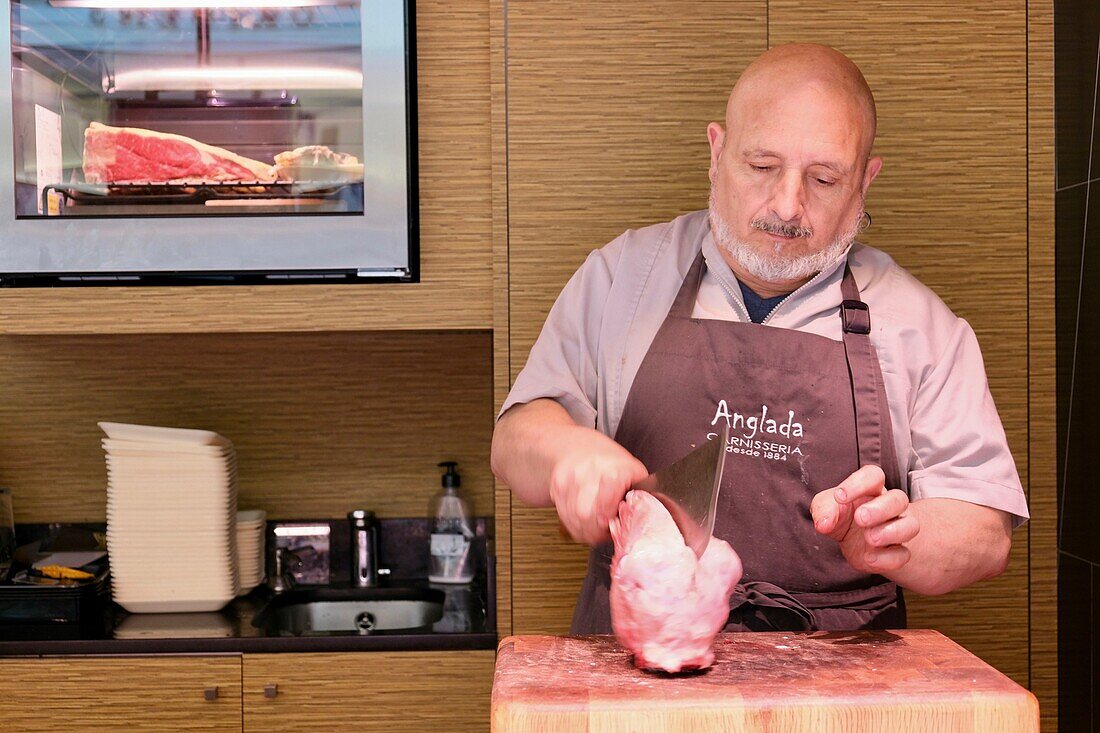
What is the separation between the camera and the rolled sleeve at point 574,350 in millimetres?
1525

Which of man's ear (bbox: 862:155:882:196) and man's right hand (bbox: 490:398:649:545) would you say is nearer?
man's right hand (bbox: 490:398:649:545)

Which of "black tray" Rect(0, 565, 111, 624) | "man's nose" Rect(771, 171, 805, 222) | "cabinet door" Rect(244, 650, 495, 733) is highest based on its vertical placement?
"man's nose" Rect(771, 171, 805, 222)

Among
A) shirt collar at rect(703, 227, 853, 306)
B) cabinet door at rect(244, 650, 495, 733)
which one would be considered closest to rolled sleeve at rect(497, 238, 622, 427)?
shirt collar at rect(703, 227, 853, 306)

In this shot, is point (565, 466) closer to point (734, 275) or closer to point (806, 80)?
point (734, 275)

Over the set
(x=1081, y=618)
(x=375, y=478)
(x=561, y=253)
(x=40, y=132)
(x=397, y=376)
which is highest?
(x=40, y=132)

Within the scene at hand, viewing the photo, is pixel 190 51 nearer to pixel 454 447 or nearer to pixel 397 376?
pixel 397 376

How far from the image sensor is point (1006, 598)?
6.22ft

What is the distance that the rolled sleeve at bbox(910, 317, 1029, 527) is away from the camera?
1.35 meters

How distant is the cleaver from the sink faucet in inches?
47.1

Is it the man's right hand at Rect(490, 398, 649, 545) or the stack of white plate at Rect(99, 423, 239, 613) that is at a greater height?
the man's right hand at Rect(490, 398, 649, 545)

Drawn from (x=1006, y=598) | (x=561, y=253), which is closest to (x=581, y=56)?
(x=561, y=253)

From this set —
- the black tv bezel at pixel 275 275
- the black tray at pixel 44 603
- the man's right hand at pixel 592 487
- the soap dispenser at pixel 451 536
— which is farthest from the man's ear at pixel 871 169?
the black tray at pixel 44 603

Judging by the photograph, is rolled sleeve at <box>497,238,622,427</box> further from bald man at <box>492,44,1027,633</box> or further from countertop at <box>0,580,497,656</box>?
countertop at <box>0,580,497,656</box>

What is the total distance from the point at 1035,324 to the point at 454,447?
1225 mm
